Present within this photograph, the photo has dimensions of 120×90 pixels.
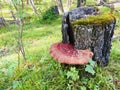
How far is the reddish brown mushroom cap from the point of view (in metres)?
4.27

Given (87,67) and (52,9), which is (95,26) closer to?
(87,67)

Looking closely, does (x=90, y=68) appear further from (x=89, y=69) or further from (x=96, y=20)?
(x=96, y=20)

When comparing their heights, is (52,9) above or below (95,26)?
below

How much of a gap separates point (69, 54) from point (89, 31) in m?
0.58

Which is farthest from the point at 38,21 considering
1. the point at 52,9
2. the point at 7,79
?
the point at 7,79

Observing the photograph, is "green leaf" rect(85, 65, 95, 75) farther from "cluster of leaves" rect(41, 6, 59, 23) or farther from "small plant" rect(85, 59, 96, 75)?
"cluster of leaves" rect(41, 6, 59, 23)

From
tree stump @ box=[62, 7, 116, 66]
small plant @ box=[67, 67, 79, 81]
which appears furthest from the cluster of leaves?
small plant @ box=[67, 67, 79, 81]

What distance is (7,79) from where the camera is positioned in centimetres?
536

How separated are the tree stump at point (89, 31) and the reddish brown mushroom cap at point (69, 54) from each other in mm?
214

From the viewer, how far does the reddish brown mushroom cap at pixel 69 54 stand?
168 inches

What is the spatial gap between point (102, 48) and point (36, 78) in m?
1.34

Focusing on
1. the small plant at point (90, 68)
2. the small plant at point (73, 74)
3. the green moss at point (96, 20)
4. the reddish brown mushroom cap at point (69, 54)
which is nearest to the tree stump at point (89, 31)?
the green moss at point (96, 20)

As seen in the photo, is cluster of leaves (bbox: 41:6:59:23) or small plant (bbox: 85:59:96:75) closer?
small plant (bbox: 85:59:96:75)

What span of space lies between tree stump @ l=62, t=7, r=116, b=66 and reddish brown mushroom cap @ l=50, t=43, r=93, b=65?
0.70 feet
